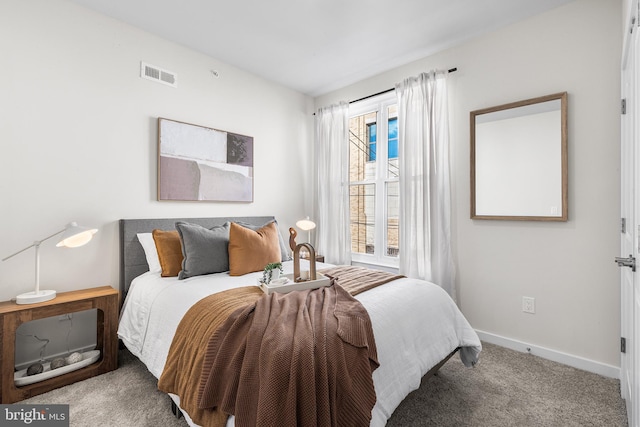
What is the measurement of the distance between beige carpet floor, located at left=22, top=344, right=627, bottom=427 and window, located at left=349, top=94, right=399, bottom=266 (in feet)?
4.99

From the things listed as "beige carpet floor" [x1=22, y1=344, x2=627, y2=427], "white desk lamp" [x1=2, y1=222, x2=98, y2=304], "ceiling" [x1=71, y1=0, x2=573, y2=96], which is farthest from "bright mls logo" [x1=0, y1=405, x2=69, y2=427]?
"ceiling" [x1=71, y1=0, x2=573, y2=96]

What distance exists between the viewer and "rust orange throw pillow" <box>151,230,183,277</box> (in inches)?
94.1

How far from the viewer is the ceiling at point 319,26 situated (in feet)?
7.79

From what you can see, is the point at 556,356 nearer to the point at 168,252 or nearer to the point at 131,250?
the point at 168,252

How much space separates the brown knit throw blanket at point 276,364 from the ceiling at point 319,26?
2227 millimetres

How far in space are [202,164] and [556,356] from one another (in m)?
3.48

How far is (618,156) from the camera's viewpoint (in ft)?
7.00

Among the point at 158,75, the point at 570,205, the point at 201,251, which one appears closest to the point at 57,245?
the point at 201,251

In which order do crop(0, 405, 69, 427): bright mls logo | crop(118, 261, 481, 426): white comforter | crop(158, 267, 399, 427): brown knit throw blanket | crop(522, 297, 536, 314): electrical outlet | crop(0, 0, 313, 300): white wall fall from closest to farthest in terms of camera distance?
crop(158, 267, 399, 427): brown knit throw blanket → crop(118, 261, 481, 426): white comforter → crop(0, 405, 69, 427): bright mls logo → crop(0, 0, 313, 300): white wall → crop(522, 297, 536, 314): electrical outlet

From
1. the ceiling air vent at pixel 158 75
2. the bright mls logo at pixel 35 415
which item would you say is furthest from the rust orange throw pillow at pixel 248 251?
the ceiling air vent at pixel 158 75

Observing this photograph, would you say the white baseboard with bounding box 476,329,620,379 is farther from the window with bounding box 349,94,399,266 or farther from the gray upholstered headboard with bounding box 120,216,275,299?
the gray upholstered headboard with bounding box 120,216,275,299

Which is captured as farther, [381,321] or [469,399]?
[469,399]

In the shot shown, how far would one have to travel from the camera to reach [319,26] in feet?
8.68

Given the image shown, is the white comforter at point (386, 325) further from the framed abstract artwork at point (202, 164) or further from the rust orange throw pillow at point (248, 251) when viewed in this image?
the framed abstract artwork at point (202, 164)
